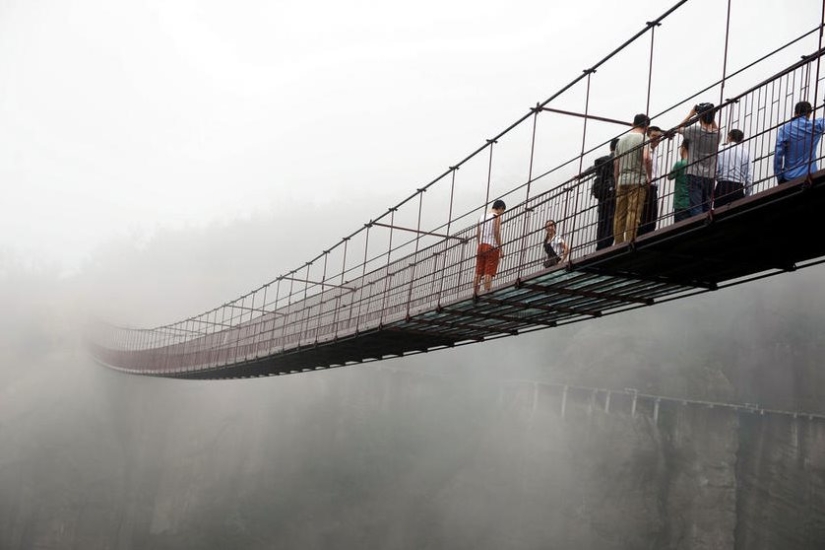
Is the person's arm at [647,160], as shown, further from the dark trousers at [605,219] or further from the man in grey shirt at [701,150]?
the man in grey shirt at [701,150]

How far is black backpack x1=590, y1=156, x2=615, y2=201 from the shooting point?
10039mm

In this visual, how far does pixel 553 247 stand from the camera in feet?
38.3

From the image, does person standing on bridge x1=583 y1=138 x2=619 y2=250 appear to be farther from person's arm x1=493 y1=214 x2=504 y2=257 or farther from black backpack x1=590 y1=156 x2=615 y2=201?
person's arm x1=493 y1=214 x2=504 y2=257

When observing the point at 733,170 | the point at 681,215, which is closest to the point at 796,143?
the point at 733,170

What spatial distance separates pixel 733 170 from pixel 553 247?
3447mm

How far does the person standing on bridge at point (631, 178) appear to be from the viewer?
9336 mm

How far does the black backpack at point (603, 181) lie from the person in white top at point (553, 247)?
0.88 meters

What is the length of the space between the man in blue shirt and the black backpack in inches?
86.1

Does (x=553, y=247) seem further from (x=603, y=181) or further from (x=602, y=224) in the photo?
(x=603, y=181)

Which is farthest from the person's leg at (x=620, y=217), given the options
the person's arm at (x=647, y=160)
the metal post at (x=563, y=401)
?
the metal post at (x=563, y=401)

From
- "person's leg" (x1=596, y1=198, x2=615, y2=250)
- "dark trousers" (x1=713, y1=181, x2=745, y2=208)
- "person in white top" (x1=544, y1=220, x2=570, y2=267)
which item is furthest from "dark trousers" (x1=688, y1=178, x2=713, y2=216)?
"person in white top" (x1=544, y1=220, x2=570, y2=267)

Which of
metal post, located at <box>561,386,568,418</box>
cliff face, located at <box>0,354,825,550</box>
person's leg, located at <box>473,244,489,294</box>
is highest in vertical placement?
person's leg, located at <box>473,244,489,294</box>

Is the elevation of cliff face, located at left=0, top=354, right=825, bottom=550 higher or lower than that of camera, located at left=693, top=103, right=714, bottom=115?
lower

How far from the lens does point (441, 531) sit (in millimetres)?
44312
